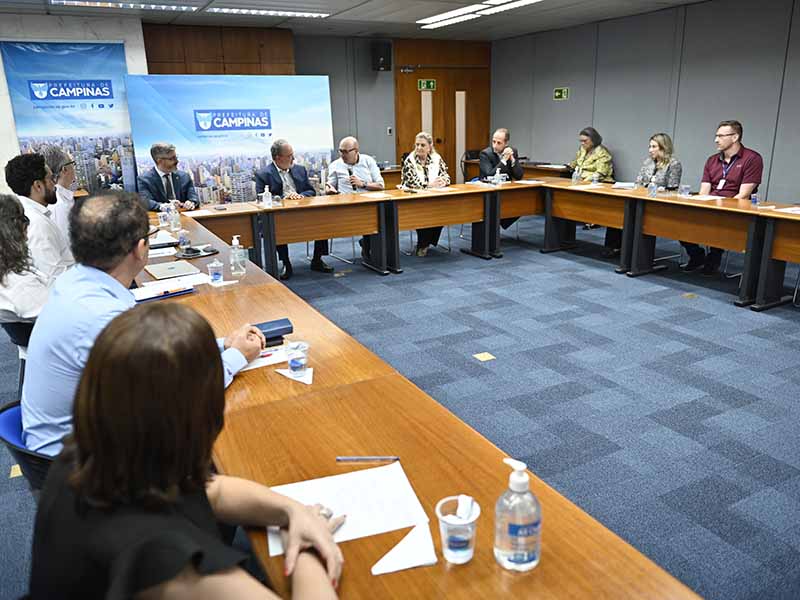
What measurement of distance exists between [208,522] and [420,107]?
9.76m

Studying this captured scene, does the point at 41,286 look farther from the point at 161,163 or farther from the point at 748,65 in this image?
the point at 748,65

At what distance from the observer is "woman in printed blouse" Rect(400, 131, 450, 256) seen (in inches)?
258

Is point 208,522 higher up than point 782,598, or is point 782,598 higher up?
point 208,522

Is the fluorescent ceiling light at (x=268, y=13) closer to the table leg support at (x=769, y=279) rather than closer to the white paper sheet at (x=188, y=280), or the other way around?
the white paper sheet at (x=188, y=280)

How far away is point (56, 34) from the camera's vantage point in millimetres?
6973

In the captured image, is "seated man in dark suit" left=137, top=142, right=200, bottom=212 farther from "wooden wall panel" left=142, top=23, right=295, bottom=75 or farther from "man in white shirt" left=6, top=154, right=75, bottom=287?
"wooden wall panel" left=142, top=23, right=295, bottom=75

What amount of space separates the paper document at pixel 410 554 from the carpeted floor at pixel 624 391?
1.30 meters

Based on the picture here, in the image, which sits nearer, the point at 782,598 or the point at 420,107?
the point at 782,598

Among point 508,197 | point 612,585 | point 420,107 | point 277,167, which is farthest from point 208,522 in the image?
point 420,107

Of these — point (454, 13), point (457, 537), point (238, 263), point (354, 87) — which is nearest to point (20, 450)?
point (457, 537)

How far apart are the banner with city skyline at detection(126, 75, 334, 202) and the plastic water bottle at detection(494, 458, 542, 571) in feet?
23.5

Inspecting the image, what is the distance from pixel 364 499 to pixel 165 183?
4979 mm

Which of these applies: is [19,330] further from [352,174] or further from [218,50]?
[218,50]

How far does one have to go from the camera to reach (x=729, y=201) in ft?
16.6
